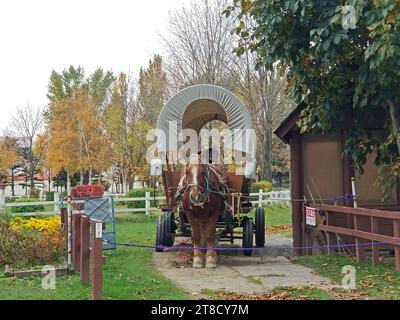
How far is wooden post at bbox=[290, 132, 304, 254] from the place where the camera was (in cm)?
1236

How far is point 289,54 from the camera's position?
920 cm

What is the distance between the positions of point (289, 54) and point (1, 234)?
6.43 m

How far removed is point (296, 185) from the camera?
1235 centimetres

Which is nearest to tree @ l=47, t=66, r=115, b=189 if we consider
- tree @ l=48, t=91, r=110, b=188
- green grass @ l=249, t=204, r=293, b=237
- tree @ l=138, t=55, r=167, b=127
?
tree @ l=48, t=91, r=110, b=188

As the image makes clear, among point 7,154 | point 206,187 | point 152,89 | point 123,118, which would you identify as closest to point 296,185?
point 206,187

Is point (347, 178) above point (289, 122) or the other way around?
the other way around

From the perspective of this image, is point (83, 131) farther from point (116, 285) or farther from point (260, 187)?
point (116, 285)

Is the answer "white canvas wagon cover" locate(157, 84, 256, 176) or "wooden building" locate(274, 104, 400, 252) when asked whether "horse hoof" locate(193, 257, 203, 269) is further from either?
"wooden building" locate(274, 104, 400, 252)

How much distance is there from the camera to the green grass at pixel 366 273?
7.53 m

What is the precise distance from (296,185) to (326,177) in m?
0.74

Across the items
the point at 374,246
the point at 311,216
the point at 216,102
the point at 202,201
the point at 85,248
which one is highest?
the point at 216,102

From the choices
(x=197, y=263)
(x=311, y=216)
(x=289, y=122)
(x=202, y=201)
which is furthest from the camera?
(x=289, y=122)

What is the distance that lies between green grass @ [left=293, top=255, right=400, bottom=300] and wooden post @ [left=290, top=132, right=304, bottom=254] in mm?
1208

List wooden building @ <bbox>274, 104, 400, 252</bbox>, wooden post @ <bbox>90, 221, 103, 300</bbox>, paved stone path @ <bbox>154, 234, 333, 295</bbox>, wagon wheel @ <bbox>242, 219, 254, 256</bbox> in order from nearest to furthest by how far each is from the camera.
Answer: wooden post @ <bbox>90, 221, 103, 300</bbox>, paved stone path @ <bbox>154, 234, 333, 295</bbox>, wagon wheel @ <bbox>242, 219, 254, 256</bbox>, wooden building @ <bbox>274, 104, 400, 252</bbox>
